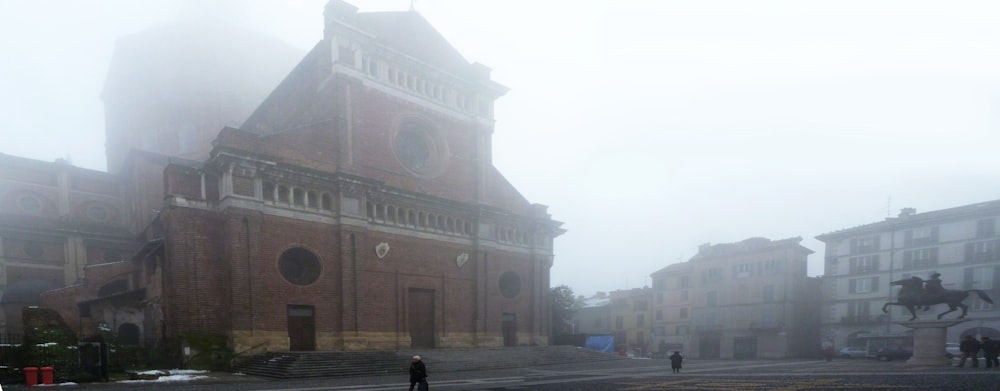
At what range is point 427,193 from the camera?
105ft

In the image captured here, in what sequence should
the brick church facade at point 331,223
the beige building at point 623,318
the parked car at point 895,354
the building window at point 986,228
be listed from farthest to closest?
the beige building at point 623,318 < the building window at point 986,228 < the parked car at point 895,354 < the brick church facade at point 331,223

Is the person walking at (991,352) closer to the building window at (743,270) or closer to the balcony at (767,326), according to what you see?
the balcony at (767,326)

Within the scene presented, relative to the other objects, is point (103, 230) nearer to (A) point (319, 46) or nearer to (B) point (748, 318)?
(A) point (319, 46)

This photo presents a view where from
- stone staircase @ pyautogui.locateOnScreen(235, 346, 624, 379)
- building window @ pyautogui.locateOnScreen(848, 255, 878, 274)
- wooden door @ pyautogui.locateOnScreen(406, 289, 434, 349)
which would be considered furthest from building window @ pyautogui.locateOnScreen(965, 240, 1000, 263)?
wooden door @ pyautogui.locateOnScreen(406, 289, 434, 349)

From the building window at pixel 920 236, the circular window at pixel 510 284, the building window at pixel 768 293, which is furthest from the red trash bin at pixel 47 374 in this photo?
the building window at pixel 920 236

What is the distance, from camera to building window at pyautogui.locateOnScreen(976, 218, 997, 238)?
4331 cm

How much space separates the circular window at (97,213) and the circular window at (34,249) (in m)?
5.98

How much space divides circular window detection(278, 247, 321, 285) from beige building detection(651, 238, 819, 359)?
4331 centimetres

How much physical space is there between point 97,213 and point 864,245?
206ft

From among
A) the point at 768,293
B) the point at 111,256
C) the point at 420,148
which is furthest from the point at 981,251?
the point at 111,256

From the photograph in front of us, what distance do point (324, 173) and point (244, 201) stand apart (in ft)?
13.0

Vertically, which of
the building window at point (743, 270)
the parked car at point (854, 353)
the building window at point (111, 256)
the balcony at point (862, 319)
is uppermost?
the building window at point (111, 256)

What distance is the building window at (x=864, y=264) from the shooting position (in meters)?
50.9

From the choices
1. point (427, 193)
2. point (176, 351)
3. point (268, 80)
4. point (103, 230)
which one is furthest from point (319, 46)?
point (268, 80)
